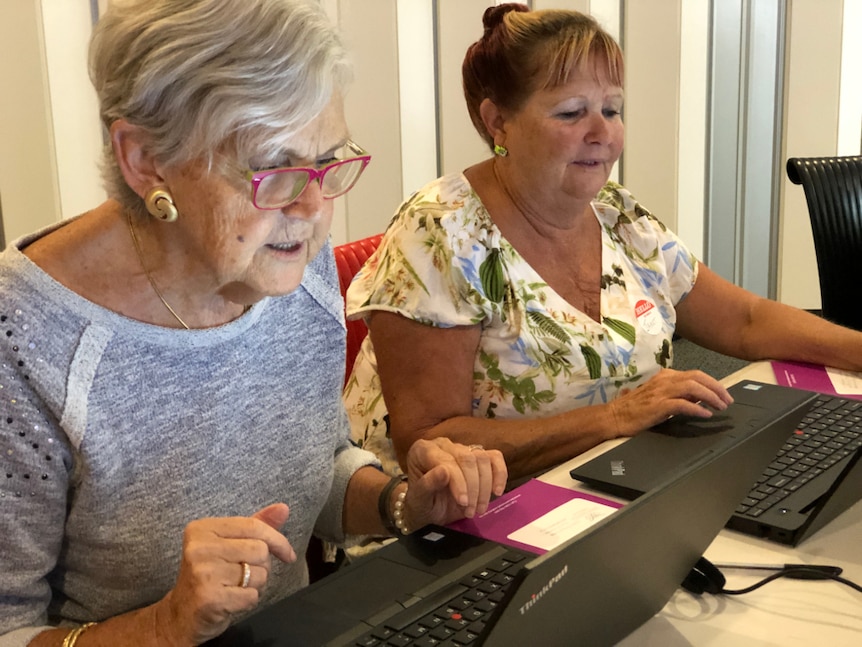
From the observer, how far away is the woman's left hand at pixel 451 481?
116 cm

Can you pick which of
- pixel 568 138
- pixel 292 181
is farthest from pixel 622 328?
pixel 292 181

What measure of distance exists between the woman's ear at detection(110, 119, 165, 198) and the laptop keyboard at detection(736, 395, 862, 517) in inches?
32.0

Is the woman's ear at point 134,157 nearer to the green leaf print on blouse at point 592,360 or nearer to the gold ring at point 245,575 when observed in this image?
the gold ring at point 245,575

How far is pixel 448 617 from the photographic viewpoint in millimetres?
936

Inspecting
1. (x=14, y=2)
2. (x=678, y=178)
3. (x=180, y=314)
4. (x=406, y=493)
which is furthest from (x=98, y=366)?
(x=678, y=178)

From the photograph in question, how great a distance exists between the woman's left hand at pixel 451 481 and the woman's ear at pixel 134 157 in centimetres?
46

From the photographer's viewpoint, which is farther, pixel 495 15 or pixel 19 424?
pixel 495 15

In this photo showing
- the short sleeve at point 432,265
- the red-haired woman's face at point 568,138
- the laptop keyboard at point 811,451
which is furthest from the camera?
the red-haired woman's face at point 568,138

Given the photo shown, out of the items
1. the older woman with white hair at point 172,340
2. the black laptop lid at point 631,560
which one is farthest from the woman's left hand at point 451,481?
the black laptop lid at point 631,560

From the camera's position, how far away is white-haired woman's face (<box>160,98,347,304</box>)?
1031 mm

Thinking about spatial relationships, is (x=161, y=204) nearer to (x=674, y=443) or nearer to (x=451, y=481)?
(x=451, y=481)

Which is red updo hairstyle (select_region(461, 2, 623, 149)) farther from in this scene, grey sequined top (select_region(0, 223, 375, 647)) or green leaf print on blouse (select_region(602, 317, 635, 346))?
grey sequined top (select_region(0, 223, 375, 647))

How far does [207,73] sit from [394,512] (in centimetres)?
61

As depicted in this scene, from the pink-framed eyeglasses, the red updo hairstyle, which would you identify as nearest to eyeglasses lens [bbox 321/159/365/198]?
the pink-framed eyeglasses
